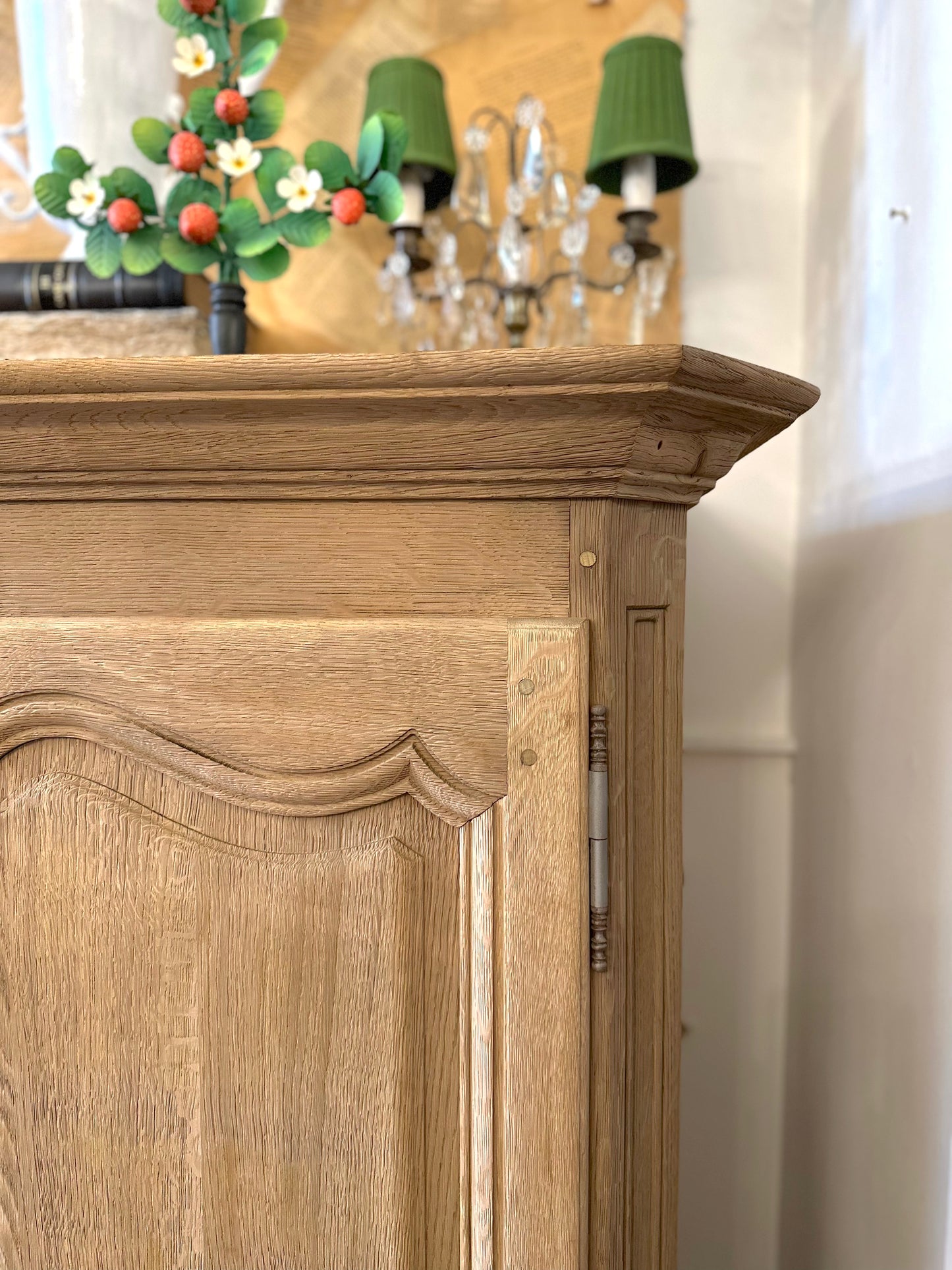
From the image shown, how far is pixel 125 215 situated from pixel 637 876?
73 cm

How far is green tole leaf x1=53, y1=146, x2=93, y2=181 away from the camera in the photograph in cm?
87

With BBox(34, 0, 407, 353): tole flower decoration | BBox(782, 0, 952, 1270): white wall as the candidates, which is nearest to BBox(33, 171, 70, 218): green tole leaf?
BBox(34, 0, 407, 353): tole flower decoration

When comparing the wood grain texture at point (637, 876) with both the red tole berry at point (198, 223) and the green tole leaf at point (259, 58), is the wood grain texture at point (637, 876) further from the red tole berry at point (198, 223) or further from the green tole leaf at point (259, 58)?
the green tole leaf at point (259, 58)

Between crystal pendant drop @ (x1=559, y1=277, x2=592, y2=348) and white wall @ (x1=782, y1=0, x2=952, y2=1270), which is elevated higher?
crystal pendant drop @ (x1=559, y1=277, x2=592, y2=348)

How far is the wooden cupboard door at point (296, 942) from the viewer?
20.4 inches

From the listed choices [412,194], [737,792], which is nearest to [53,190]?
[412,194]

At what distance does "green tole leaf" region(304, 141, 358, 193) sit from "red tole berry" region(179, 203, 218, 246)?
0.35 ft

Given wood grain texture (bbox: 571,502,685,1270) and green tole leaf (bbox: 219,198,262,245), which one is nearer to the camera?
wood grain texture (bbox: 571,502,685,1270)

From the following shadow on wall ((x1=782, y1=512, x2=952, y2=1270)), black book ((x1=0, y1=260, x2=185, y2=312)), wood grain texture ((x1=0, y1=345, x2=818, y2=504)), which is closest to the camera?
wood grain texture ((x1=0, y1=345, x2=818, y2=504))

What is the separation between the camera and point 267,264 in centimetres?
89

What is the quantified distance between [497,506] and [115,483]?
0.23 metres

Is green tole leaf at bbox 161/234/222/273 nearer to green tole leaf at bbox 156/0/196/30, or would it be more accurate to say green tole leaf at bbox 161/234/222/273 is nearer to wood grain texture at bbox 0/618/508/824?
green tole leaf at bbox 156/0/196/30

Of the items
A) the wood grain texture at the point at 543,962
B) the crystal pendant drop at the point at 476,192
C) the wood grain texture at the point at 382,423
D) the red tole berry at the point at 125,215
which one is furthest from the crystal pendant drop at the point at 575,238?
the wood grain texture at the point at 543,962

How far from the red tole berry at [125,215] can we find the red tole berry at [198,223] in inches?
1.6
